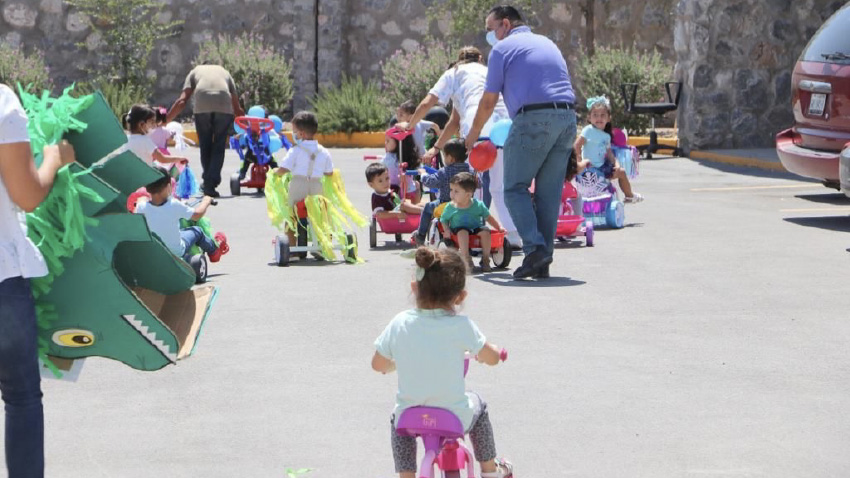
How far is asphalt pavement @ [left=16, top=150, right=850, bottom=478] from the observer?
6.07 m

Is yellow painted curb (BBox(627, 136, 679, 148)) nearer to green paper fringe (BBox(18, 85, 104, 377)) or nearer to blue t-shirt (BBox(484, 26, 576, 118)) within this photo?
blue t-shirt (BBox(484, 26, 576, 118))

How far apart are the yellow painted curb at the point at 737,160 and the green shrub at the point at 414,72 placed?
5.02 meters

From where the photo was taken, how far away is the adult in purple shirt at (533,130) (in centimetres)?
1068

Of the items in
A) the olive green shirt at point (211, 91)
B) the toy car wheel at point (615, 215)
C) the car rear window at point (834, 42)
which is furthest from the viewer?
the olive green shirt at point (211, 91)

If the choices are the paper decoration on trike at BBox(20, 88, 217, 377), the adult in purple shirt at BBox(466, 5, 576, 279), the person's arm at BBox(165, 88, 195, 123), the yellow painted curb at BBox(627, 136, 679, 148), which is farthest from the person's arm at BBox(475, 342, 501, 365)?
the yellow painted curb at BBox(627, 136, 679, 148)

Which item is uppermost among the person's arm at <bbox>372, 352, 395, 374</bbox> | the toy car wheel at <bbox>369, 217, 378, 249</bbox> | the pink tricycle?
the person's arm at <bbox>372, 352, 395, 374</bbox>

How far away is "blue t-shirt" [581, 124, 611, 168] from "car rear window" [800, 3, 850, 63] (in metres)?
2.24

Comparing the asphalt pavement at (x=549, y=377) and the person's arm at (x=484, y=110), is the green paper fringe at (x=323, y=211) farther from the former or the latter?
the person's arm at (x=484, y=110)

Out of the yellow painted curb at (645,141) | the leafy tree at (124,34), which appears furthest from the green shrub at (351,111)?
the yellow painted curb at (645,141)

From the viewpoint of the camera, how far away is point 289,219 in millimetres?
11828

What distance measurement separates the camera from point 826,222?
13914 millimetres

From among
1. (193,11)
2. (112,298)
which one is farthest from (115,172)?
(193,11)

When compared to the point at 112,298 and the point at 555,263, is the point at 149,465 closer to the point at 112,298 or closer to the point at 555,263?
the point at 112,298

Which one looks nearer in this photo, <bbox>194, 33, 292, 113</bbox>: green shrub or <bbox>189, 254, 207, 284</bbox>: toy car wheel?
<bbox>189, 254, 207, 284</bbox>: toy car wheel
